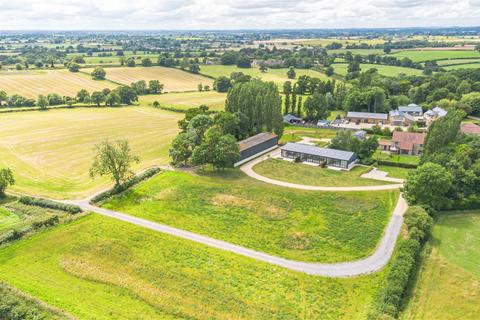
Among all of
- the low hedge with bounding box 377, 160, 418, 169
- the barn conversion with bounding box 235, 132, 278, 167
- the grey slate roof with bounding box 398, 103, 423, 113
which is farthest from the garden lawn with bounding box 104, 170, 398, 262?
the grey slate roof with bounding box 398, 103, 423, 113

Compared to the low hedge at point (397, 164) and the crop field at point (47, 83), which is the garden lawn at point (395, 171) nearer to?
the low hedge at point (397, 164)

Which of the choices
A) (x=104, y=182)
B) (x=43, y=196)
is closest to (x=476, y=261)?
(x=104, y=182)

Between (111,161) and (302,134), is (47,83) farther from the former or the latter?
(302,134)

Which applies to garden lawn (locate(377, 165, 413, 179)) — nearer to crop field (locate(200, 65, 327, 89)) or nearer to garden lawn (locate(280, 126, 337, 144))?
garden lawn (locate(280, 126, 337, 144))

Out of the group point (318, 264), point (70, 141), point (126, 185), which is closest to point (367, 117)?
point (126, 185)

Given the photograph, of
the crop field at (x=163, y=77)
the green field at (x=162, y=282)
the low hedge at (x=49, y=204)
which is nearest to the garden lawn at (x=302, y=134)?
the low hedge at (x=49, y=204)
